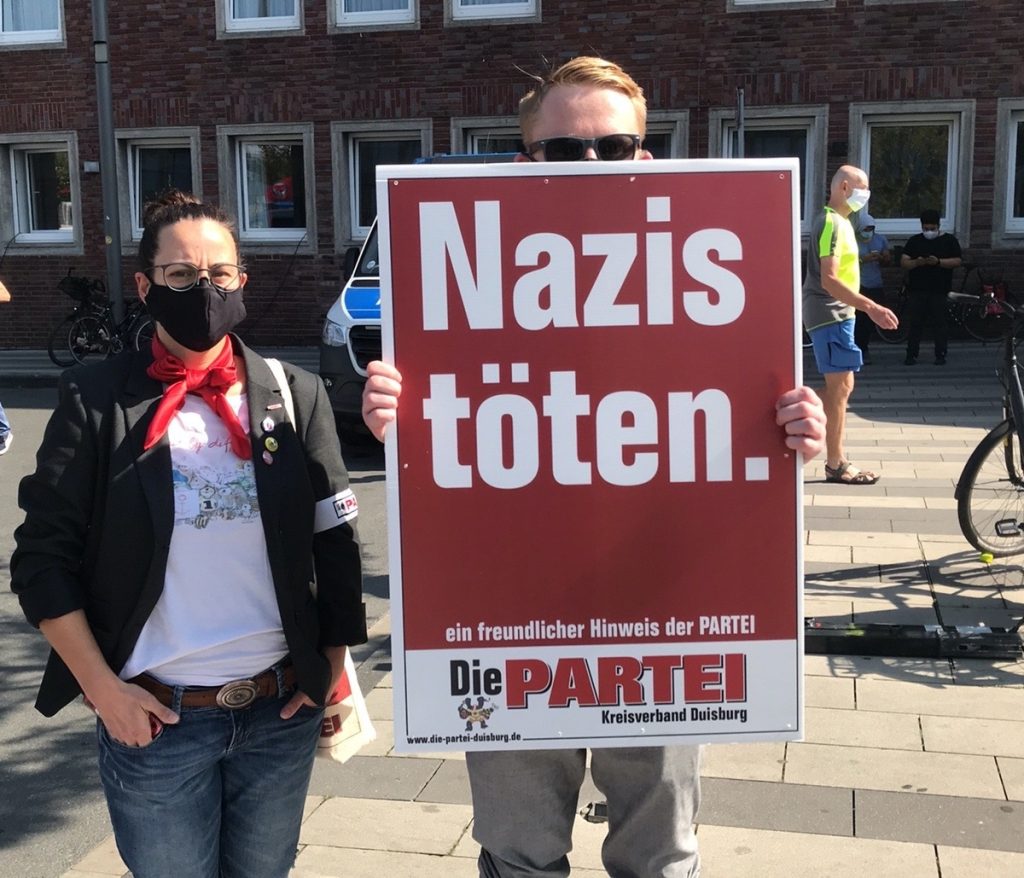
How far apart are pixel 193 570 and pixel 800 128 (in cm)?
1588

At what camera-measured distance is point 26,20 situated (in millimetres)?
18797

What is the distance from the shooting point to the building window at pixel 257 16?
17688 mm

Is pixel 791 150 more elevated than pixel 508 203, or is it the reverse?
pixel 791 150

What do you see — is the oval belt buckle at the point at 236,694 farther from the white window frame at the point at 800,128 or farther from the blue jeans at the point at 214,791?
the white window frame at the point at 800,128

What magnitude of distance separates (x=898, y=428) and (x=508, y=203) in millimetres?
8583

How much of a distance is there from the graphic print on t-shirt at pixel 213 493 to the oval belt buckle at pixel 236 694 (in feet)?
0.97

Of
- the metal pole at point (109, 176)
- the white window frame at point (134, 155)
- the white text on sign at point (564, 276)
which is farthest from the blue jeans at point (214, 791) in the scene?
the white window frame at point (134, 155)

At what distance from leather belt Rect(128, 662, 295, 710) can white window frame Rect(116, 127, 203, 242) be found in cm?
1678

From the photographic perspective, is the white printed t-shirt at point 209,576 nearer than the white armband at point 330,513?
Yes

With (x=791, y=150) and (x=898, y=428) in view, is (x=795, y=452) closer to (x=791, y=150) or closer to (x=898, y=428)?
(x=898, y=428)

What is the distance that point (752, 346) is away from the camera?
86.7 inches

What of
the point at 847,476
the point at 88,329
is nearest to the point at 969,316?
the point at 847,476

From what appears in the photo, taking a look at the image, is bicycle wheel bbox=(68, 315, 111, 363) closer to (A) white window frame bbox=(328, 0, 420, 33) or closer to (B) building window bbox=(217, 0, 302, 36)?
(B) building window bbox=(217, 0, 302, 36)

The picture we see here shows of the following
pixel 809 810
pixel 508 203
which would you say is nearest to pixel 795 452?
pixel 508 203
